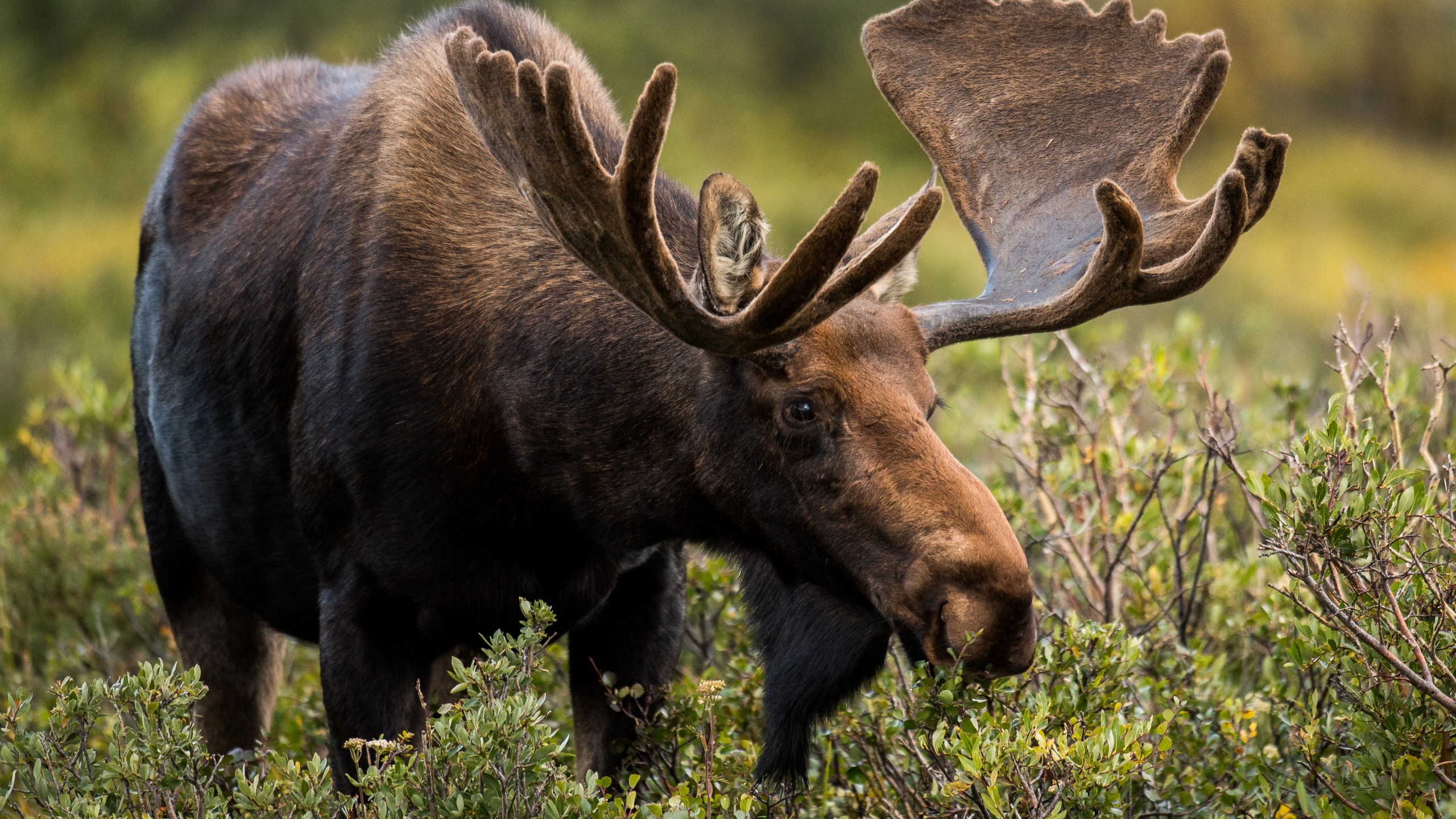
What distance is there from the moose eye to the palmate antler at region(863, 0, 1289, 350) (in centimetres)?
39

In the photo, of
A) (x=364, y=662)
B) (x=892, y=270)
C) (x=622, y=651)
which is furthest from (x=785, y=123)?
(x=364, y=662)

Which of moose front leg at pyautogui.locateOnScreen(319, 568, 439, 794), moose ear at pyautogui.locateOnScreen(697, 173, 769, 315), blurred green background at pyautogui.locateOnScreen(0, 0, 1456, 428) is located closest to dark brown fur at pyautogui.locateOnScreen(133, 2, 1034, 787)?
moose front leg at pyautogui.locateOnScreen(319, 568, 439, 794)

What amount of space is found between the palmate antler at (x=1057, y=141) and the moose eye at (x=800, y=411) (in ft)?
1.28

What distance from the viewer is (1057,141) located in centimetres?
352

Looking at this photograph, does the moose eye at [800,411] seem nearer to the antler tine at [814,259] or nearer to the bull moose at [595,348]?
the bull moose at [595,348]

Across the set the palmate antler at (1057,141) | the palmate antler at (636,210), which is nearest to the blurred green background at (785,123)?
the palmate antler at (1057,141)

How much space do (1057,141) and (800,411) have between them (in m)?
1.26

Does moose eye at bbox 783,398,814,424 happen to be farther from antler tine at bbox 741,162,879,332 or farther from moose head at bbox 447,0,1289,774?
antler tine at bbox 741,162,879,332

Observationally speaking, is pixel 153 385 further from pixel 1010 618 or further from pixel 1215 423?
pixel 1215 423

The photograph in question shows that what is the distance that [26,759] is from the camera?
2.74 m

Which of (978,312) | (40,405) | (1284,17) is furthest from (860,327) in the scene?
(1284,17)

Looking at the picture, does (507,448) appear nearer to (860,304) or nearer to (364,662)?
(364,662)

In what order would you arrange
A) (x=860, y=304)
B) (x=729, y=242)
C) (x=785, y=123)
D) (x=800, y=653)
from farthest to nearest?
(x=785, y=123) < (x=800, y=653) < (x=860, y=304) < (x=729, y=242)

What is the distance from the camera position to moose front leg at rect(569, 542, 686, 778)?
342cm
